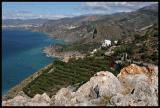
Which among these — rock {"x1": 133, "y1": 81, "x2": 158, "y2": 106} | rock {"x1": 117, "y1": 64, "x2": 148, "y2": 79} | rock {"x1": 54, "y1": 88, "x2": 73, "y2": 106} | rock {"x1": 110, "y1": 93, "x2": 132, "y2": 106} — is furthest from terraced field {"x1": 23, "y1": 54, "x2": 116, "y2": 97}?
rock {"x1": 110, "y1": 93, "x2": 132, "y2": 106}

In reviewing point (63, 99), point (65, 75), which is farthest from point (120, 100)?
point (65, 75)

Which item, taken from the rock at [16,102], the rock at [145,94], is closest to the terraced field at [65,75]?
the rock at [145,94]

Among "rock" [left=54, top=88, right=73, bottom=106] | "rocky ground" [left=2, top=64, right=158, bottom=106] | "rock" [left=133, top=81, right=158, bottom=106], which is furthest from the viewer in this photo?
"rock" [left=133, top=81, right=158, bottom=106]

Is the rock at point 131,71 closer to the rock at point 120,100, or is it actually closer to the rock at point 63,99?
the rock at point 63,99

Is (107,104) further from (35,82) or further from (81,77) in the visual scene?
(35,82)

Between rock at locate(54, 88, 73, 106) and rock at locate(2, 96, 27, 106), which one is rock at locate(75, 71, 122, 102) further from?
rock at locate(2, 96, 27, 106)

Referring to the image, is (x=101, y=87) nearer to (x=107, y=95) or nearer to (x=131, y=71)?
(x=107, y=95)

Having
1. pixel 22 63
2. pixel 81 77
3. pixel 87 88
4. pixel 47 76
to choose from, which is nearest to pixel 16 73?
pixel 22 63
